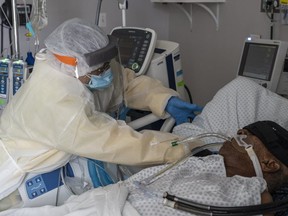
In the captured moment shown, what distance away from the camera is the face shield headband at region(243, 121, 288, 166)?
1.33 metres

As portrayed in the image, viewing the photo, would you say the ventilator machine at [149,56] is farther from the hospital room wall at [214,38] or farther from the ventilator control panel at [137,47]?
the hospital room wall at [214,38]

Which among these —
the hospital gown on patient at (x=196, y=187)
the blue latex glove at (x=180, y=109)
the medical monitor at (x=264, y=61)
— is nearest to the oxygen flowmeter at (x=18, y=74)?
the blue latex glove at (x=180, y=109)

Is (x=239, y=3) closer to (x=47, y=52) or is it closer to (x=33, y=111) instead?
(x=47, y=52)

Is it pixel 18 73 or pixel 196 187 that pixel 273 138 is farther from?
pixel 18 73

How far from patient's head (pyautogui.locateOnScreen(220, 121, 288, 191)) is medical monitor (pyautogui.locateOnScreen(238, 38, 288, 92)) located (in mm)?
753

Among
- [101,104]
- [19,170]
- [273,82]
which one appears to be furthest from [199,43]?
[19,170]

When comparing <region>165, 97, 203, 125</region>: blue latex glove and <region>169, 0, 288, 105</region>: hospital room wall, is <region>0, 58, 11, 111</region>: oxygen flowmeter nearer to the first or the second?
<region>165, 97, 203, 125</region>: blue latex glove

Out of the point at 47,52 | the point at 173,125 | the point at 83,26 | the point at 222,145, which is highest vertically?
the point at 83,26

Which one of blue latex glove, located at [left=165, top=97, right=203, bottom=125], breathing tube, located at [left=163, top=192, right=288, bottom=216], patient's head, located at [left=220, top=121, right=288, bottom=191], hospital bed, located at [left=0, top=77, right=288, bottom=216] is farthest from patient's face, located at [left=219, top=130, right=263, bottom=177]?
blue latex glove, located at [left=165, top=97, right=203, bottom=125]

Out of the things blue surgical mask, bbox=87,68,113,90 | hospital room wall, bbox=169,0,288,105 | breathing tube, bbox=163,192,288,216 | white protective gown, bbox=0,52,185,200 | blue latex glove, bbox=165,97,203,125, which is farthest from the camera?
hospital room wall, bbox=169,0,288,105

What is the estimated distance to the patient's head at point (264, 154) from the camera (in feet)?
4.35

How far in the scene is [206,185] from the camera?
1.25 meters

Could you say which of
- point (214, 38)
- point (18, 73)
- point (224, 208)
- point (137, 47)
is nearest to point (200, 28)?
point (214, 38)

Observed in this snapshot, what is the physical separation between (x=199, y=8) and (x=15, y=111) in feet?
7.13
